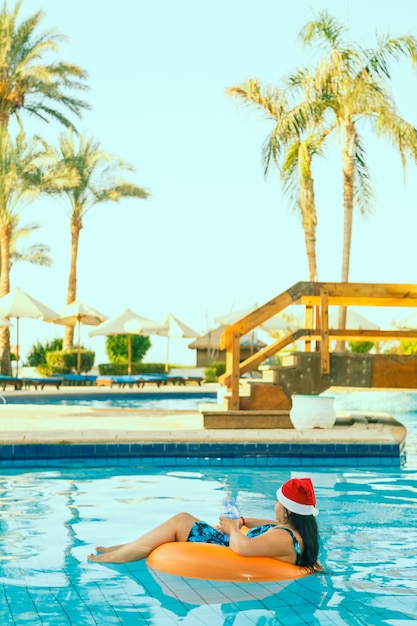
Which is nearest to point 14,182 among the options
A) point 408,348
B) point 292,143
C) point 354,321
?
point 292,143

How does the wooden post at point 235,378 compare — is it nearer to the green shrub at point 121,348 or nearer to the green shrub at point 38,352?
the green shrub at point 38,352

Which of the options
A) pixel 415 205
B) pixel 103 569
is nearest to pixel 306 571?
pixel 103 569

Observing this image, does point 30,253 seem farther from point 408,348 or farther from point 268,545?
point 268,545

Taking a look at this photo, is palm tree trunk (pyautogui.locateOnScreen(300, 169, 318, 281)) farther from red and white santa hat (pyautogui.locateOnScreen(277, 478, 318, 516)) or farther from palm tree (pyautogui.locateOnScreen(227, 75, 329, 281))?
red and white santa hat (pyautogui.locateOnScreen(277, 478, 318, 516))

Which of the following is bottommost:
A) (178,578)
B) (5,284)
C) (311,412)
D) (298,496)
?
(178,578)

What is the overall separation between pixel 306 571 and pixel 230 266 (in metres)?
47.0

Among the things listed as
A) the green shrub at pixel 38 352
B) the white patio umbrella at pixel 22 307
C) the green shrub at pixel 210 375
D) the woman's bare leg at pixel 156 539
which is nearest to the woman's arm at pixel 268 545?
the woman's bare leg at pixel 156 539

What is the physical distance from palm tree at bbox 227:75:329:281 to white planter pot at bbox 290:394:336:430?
12.8 metres

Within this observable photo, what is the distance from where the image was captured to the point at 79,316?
27.0 metres

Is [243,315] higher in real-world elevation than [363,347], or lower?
higher

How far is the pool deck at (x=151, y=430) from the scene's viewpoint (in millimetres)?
9766

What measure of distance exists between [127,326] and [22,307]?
3.65 meters

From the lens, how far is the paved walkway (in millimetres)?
9789

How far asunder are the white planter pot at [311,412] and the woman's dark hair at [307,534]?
6085 mm
